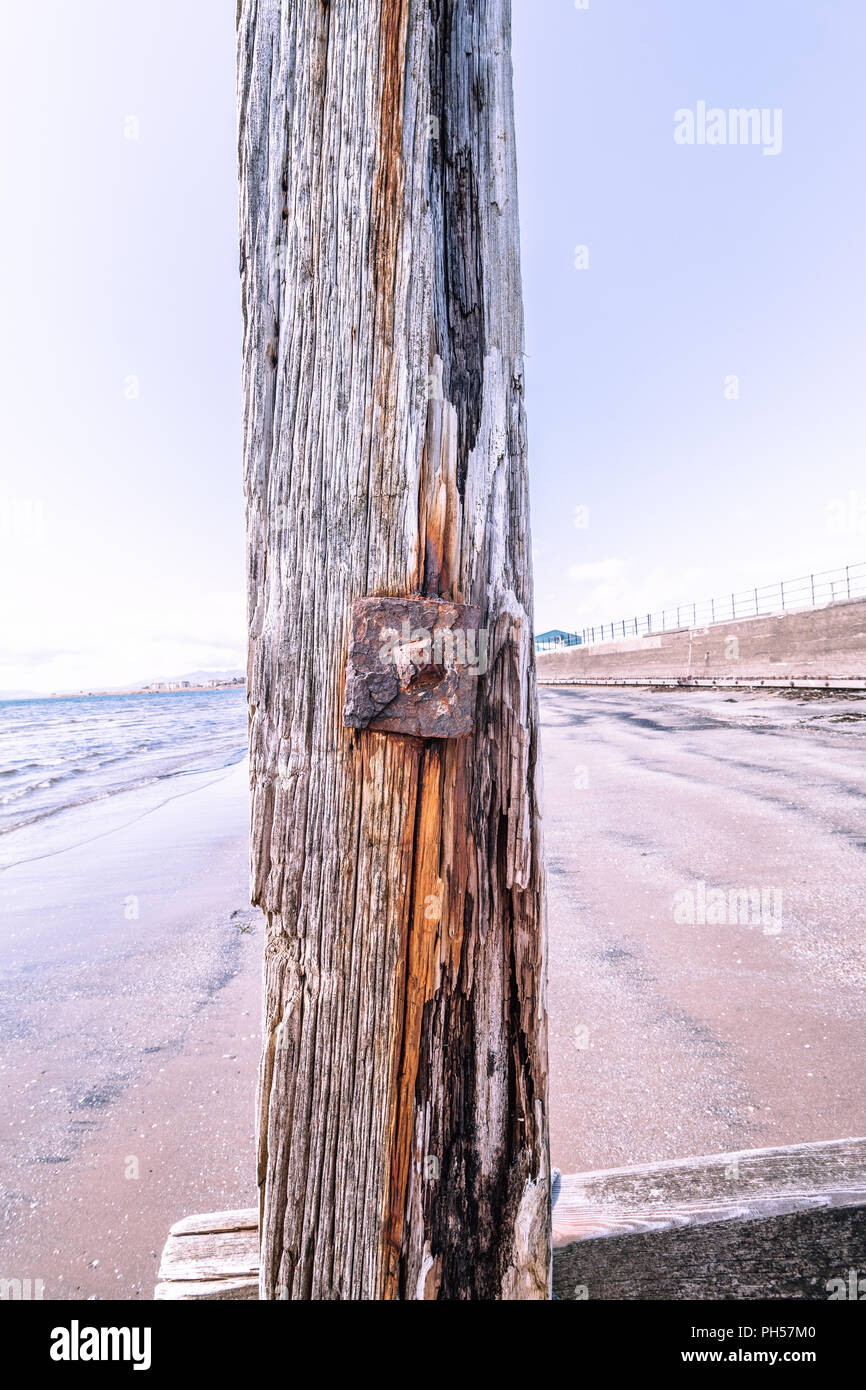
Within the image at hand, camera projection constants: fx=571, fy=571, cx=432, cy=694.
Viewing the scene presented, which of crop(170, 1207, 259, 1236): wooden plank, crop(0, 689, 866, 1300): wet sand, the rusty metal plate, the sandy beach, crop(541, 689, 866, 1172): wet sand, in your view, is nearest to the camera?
the rusty metal plate

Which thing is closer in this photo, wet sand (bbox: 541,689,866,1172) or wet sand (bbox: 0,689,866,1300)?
wet sand (bbox: 0,689,866,1300)

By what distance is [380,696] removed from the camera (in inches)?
26.8

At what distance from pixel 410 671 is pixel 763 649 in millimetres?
25146

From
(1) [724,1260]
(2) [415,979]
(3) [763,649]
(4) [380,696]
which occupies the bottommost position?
(1) [724,1260]

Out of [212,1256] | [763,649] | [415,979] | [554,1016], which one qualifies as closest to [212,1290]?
[212,1256]

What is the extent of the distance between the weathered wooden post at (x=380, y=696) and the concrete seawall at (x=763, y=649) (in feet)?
68.3

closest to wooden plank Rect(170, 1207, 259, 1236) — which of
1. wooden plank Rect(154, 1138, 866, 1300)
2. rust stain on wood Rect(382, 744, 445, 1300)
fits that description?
wooden plank Rect(154, 1138, 866, 1300)

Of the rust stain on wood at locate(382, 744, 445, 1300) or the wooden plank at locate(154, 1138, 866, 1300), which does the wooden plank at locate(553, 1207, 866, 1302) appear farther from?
the rust stain on wood at locate(382, 744, 445, 1300)

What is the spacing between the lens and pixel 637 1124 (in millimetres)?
2141

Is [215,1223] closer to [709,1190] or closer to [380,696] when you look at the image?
[709,1190]

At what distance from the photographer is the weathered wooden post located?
0.71 metres

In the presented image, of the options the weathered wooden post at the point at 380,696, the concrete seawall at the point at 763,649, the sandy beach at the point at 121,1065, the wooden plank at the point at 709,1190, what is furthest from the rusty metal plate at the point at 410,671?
the concrete seawall at the point at 763,649

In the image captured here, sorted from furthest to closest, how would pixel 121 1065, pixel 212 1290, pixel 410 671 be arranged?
pixel 121 1065, pixel 212 1290, pixel 410 671
